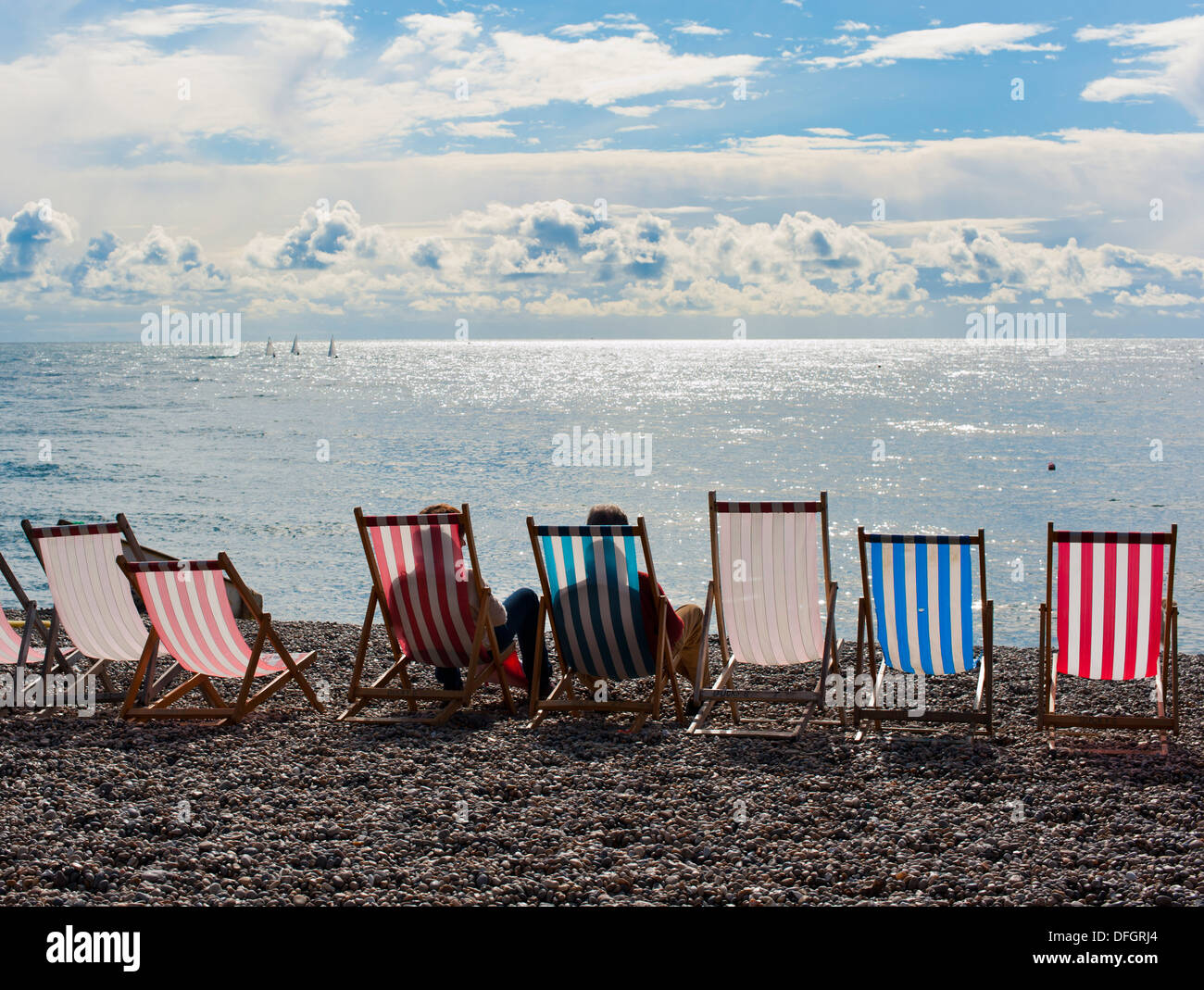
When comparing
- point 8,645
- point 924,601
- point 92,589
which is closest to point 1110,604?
point 924,601

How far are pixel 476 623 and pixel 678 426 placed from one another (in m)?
42.3

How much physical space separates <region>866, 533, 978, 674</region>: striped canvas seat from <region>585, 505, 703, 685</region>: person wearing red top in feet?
2.98

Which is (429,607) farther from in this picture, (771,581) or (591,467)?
(591,467)

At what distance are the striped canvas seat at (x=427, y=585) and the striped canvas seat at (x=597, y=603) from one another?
434 millimetres

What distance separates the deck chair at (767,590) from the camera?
16.8ft

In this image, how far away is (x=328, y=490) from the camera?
25.9m

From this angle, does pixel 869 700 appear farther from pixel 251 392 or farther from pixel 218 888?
pixel 251 392

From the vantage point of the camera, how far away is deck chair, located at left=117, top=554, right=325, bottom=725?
4.91m

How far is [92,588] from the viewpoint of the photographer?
17.3ft

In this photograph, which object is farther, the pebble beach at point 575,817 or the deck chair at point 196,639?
the deck chair at point 196,639
